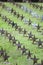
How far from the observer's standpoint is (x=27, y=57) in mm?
5898

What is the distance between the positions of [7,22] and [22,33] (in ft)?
3.74

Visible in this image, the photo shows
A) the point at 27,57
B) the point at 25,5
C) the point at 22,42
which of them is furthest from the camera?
the point at 25,5

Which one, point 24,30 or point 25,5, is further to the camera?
point 25,5

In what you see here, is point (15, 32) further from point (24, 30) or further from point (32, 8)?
point (32, 8)

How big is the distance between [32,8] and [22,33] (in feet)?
9.15

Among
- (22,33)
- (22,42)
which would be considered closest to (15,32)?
(22,33)

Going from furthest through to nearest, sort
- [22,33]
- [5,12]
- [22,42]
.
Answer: [5,12], [22,33], [22,42]

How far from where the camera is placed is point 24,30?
7.43 metres

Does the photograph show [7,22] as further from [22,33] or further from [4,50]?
[4,50]

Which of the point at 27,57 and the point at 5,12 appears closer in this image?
the point at 27,57

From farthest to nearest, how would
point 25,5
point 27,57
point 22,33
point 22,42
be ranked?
1. point 25,5
2. point 22,33
3. point 22,42
4. point 27,57

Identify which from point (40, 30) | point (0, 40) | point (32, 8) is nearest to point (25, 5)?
point (32, 8)

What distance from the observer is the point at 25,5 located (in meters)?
10.4

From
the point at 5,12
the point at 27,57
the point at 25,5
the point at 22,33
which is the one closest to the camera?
the point at 27,57
